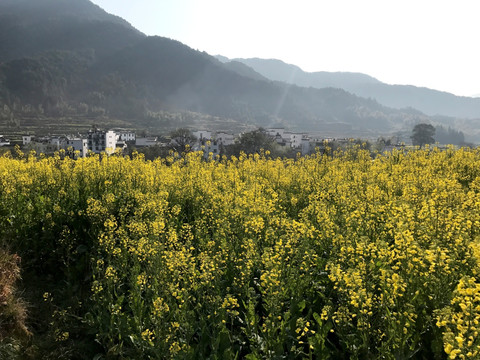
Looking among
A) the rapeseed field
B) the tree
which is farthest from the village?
the rapeseed field

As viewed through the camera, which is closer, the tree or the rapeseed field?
the rapeseed field

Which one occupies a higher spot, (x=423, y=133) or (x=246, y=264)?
(x=423, y=133)

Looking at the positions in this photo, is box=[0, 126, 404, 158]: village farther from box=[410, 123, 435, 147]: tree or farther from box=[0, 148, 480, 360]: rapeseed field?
box=[0, 148, 480, 360]: rapeseed field

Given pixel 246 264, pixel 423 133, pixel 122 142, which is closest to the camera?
pixel 246 264

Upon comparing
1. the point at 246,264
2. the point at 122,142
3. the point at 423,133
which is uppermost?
→ the point at 423,133

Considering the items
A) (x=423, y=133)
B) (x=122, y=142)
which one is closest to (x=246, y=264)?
(x=122, y=142)

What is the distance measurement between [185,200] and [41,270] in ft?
12.3

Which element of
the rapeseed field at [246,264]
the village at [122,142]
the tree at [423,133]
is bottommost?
the village at [122,142]

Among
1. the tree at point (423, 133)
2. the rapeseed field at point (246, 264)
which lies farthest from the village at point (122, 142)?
the rapeseed field at point (246, 264)

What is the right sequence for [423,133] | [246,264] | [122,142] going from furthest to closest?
[423,133], [122,142], [246,264]

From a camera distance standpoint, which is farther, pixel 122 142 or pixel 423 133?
Result: pixel 423 133

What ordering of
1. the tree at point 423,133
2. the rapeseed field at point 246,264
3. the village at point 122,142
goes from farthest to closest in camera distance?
the tree at point 423,133
the village at point 122,142
the rapeseed field at point 246,264

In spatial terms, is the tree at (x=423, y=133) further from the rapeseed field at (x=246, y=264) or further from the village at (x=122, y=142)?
the rapeseed field at (x=246, y=264)

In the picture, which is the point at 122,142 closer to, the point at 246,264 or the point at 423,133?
the point at 246,264
